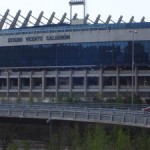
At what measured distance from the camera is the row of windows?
83.4 metres

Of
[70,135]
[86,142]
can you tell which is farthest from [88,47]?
[86,142]

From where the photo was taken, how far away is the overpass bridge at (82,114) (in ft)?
116

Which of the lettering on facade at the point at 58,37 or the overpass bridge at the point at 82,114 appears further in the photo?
the lettering on facade at the point at 58,37

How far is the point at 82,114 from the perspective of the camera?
39.8m

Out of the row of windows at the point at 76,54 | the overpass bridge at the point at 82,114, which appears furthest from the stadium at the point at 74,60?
the overpass bridge at the point at 82,114

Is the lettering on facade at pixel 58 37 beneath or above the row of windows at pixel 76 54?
above

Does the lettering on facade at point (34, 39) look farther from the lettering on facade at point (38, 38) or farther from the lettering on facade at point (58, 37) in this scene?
the lettering on facade at point (58, 37)

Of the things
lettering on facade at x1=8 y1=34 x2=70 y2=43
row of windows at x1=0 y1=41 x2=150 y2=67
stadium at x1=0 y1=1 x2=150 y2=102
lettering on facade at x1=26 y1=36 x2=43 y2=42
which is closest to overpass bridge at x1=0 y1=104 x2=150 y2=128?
stadium at x1=0 y1=1 x2=150 y2=102

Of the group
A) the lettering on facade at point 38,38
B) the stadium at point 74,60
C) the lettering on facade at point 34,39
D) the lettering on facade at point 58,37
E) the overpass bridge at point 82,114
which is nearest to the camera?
the overpass bridge at point 82,114

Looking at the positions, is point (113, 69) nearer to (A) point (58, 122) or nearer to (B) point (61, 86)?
→ (B) point (61, 86)

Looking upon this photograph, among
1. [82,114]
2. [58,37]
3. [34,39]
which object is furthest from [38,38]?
[82,114]

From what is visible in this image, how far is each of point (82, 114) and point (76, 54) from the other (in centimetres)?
4897

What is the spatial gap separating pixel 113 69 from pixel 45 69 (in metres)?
12.1

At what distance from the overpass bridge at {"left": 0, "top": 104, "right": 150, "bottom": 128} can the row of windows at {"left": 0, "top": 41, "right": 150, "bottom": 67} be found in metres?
40.4
